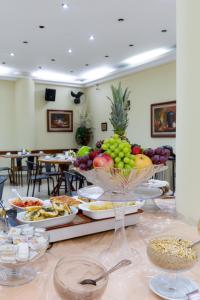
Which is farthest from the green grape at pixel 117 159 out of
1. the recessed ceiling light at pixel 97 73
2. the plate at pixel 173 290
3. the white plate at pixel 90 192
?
the recessed ceiling light at pixel 97 73

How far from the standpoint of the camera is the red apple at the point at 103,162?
1136 mm

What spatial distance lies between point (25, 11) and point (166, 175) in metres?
4.11

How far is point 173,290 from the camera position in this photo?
89cm

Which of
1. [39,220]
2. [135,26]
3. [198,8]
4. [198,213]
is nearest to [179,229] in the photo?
[198,213]

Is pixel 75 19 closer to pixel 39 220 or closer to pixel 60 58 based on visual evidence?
pixel 60 58

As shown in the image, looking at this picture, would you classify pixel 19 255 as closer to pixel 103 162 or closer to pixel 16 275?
pixel 16 275

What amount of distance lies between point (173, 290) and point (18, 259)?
0.51 m

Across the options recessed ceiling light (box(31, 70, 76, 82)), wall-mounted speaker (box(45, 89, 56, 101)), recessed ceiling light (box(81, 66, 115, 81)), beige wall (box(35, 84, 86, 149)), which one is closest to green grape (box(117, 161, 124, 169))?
→ recessed ceiling light (box(81, 66, 115, 81))

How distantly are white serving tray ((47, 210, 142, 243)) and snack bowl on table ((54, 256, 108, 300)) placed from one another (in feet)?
1.05

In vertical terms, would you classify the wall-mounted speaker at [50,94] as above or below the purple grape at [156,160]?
above

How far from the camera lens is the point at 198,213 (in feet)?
5.80

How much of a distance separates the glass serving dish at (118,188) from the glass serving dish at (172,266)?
0.21 m

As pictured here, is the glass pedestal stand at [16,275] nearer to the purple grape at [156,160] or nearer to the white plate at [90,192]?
the white plate at [90,192]

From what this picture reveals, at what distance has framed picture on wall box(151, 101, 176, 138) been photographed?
7.15 m
